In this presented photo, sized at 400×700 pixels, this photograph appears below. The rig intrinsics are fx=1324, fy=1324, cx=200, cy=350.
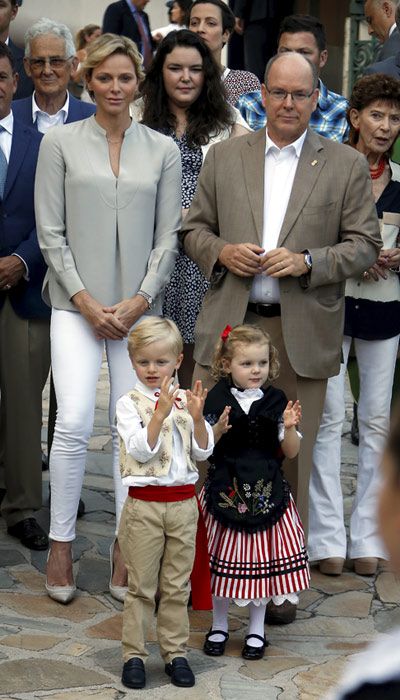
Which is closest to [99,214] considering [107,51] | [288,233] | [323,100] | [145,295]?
[145,295]

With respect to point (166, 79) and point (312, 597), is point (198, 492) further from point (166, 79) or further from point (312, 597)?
point (166, 79)

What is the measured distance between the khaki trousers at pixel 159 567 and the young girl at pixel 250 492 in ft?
0.78

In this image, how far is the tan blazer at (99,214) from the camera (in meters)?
5.30

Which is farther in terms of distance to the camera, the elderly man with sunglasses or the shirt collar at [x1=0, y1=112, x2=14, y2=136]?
the elderly man with sunglasses

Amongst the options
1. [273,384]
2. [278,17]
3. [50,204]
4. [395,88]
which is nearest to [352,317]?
[273,384]

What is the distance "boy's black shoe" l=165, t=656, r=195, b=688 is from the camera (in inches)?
178

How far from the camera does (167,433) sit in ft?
15.0

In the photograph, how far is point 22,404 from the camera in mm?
6133

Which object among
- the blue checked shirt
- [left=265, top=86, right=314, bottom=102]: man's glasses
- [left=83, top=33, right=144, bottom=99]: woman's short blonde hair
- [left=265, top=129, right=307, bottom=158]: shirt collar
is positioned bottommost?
[left=265, top=129, right=307, bottom=158]: shirt collar

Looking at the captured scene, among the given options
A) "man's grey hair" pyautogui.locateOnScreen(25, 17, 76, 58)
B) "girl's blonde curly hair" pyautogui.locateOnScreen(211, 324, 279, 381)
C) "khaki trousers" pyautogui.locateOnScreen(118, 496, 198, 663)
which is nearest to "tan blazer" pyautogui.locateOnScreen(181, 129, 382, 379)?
"girl's blonde curly hair" pyautogui.locateOnScreen(211, 324, 279, 381)

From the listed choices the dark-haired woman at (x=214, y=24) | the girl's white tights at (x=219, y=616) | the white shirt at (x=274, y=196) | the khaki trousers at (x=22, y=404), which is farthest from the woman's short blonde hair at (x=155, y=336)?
the dark-haired woman at (x=214, y=24)

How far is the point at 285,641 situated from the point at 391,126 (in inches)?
88.6

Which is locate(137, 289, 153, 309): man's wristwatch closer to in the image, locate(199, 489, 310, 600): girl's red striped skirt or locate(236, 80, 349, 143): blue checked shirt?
locate(199, 489, 310, 600): girl's red striped skirt

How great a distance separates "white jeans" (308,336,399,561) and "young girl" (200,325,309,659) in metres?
0.99
